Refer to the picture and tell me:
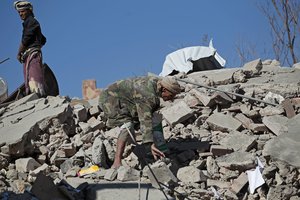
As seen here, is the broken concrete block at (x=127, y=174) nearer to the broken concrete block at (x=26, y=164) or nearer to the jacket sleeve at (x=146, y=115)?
the jacket sleeve at (x=146, y=115)

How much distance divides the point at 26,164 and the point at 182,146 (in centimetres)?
202

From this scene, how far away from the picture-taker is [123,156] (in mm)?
6027

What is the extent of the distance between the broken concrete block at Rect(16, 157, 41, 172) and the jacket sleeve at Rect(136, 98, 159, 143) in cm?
159

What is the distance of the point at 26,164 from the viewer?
5.91m

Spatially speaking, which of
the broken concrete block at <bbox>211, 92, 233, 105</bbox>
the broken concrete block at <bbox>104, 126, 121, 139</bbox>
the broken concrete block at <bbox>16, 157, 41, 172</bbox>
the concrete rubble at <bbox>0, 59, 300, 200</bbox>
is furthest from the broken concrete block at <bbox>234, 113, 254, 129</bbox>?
the broken concrete block at <bbox>16, 157, 41, 172</bbox>

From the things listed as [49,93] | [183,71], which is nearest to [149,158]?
[49,93]

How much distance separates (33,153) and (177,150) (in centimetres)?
195

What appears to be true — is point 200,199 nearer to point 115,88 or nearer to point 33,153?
point 115,88

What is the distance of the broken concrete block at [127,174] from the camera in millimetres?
5302

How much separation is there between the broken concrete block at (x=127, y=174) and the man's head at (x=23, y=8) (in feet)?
10.9

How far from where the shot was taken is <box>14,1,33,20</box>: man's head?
7297mm

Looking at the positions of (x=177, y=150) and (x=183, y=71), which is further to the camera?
(x=183, y=71)

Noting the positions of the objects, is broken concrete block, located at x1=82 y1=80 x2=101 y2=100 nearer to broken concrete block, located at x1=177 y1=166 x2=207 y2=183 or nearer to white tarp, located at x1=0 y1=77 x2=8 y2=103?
white tarp, located at x1=0 y1=77 x2=8 y2=103

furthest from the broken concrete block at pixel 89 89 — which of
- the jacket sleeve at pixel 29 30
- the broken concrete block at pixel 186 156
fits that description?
the broken concrete block at pixel 186 156
